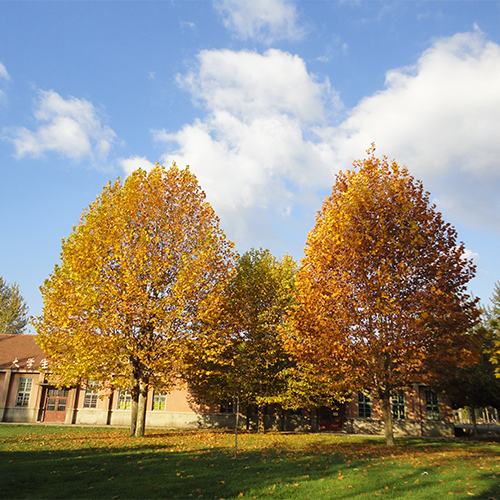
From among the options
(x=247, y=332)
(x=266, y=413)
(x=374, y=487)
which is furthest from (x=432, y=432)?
(x=374, y=487)

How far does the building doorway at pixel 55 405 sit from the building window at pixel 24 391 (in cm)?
153

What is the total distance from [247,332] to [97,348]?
12.2 metres

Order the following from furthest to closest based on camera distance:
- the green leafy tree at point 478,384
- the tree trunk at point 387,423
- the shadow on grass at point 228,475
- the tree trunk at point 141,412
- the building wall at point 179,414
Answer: the building wall at point 179,414, the green leafy tree at point 478,384, the tree trunk at point 141,412, the tree trunk at point 387,423, the shadow on grass at point 228,475

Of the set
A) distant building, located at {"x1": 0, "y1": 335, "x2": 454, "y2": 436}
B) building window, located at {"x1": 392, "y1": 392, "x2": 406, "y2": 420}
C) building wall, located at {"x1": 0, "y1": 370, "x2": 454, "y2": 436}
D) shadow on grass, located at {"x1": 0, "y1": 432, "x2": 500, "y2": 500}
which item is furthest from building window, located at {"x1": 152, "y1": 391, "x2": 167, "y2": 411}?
shadow on grass, located at {"x1": 0, "y1": 432, "x2": 500, "y2": 500}

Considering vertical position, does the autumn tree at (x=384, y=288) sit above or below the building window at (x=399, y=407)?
above

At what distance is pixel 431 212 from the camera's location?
17859 mm

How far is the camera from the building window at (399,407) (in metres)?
33.3

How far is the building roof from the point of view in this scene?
35438 millimetres

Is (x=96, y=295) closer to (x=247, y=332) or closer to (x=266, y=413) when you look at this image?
(x=247, y=332)

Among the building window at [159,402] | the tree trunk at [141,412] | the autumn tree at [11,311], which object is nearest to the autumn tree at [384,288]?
the tree trunk at [141,412]

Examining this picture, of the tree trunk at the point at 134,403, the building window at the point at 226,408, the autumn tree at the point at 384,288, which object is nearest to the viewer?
the autumn tree at the point at 384,288

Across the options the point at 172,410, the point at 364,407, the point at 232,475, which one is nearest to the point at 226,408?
the point at 172,410

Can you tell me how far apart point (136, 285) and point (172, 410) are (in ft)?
68.8

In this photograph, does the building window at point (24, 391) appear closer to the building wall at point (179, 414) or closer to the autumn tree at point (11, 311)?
the building wall at point (179, 414)
